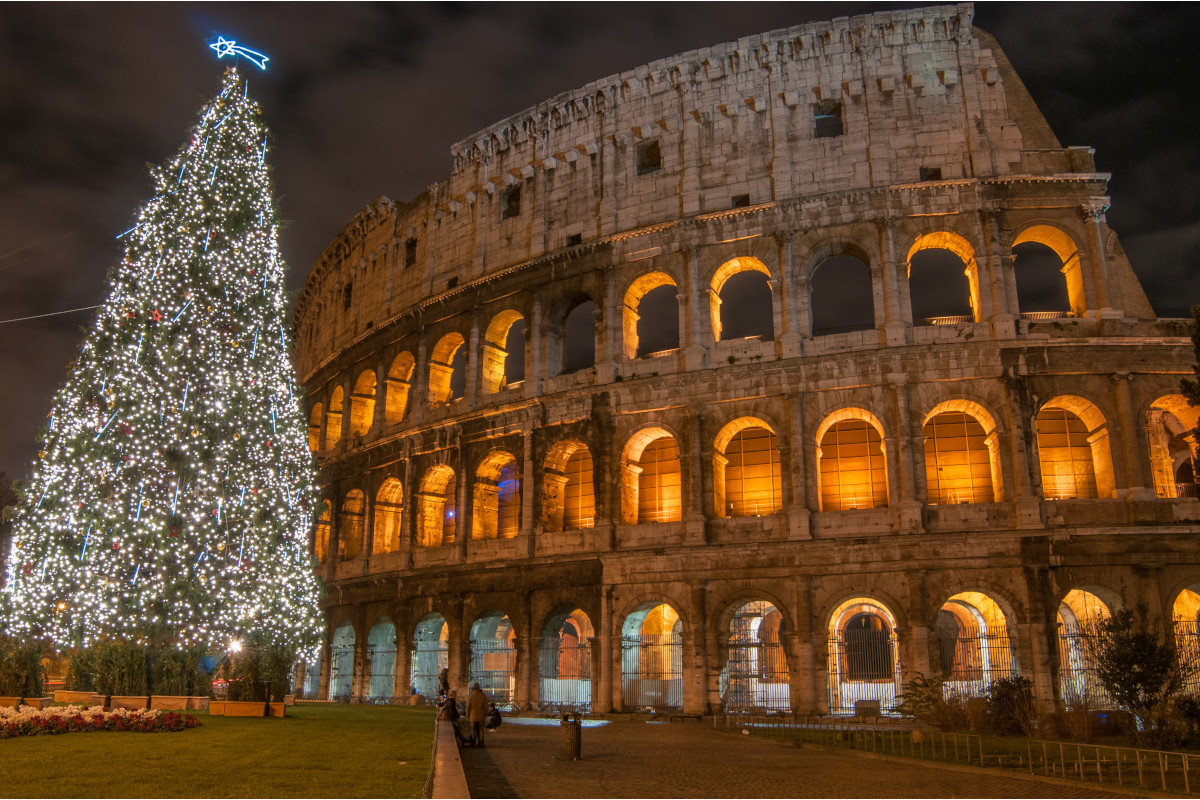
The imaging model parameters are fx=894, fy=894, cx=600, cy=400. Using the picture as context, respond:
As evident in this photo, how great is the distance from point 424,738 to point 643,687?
383 inches

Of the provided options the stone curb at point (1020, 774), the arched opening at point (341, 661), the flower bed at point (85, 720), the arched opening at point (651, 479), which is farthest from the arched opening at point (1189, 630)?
the arched opening at point (341, 661)

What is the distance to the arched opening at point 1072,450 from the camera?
19.8 metres

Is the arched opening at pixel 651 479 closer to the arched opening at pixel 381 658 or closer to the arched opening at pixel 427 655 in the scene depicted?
the arched opening at pixel 427 655

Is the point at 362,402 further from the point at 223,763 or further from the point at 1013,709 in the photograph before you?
the point at 1013,709

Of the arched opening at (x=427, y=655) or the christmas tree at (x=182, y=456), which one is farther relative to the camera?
the arched opening at (x=427, y=655)

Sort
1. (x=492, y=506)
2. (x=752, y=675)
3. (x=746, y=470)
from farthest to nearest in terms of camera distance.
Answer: (x=492, y=506) < (x=746, y=470) < (x=752, y=675)

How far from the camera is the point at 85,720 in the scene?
1309cm

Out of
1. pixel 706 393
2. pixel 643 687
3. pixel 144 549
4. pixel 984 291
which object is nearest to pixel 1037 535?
pixel 984 291

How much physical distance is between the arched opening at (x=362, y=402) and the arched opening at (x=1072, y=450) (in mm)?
21080

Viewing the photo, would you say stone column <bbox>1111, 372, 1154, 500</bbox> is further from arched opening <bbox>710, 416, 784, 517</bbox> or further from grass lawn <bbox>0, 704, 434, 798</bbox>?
grass lawn <bbox>0, 704, 434, 798</bbox>

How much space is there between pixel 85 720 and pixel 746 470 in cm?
1485

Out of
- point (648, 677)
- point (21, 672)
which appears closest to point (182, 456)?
point (21, 672)

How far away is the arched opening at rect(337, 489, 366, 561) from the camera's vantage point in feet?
98.8

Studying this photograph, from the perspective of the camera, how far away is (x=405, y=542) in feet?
87.0
